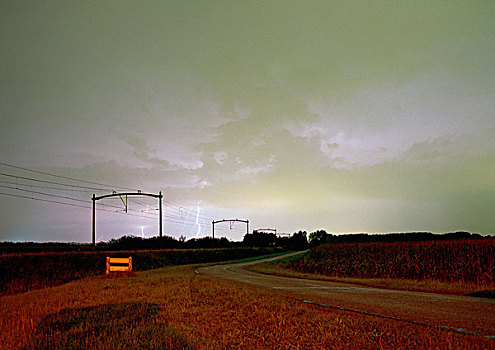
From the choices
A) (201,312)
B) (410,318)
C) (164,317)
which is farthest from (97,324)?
(410,318)

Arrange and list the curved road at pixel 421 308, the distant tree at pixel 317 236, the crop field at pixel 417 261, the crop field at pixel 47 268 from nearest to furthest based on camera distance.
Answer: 1. the curved road at pixel 421 308
2. the crop field at pixel 417 261
3. the crop field at pixel 47 268
4. the distant tree at pixel 317 236

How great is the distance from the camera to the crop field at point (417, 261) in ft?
59.9

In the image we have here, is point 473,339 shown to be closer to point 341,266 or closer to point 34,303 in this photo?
point 34,303

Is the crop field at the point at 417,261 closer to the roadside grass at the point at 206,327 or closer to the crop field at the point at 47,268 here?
the roadside grass at the point at 206,327

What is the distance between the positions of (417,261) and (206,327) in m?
17.1

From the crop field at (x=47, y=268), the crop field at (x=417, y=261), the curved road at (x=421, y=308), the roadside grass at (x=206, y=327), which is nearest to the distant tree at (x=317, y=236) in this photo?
the crop field at (x=47, y=268)

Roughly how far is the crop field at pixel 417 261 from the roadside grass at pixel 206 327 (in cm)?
1201

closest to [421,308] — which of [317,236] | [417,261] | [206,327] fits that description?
[206,327]

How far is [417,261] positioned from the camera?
21062 mm

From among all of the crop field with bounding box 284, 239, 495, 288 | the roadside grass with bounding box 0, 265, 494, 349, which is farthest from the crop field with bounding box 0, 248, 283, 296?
the crop field with bounding box 284, 239, 495, 288

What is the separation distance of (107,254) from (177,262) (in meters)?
Result: 14.5

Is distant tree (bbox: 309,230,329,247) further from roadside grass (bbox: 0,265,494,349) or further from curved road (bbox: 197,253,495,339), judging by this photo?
roadside grass (bbox: 0,265,494,349)

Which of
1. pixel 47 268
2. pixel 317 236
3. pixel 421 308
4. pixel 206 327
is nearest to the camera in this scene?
pixel 206 327

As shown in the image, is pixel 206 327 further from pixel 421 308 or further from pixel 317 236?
pixel 317 236
